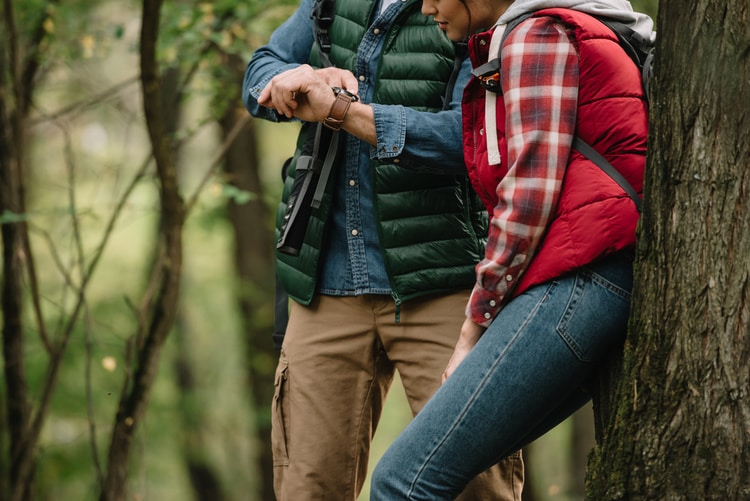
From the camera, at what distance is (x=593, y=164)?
1930 millimetres

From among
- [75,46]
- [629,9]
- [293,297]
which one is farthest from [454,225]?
[75,46]

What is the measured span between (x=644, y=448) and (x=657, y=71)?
80 cm

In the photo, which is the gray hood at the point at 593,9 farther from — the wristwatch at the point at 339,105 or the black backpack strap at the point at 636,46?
the wristwatch at the point at 339,105

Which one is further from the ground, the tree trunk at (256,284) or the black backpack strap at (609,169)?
the black backpack strap at (609,169)

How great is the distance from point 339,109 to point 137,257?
1420 cm

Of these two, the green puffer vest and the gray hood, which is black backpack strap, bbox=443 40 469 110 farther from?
the gray hood

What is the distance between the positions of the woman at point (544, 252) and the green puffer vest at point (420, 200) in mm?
553

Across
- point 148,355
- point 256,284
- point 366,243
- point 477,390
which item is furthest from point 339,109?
point 256,284

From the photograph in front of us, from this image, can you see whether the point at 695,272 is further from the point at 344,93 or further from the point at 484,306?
the point at 344,93

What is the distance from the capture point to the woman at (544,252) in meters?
1.92

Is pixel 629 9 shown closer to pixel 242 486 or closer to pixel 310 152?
pixel 310 152

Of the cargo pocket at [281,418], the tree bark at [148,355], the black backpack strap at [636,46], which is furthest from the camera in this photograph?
the tree bark at [148,355]

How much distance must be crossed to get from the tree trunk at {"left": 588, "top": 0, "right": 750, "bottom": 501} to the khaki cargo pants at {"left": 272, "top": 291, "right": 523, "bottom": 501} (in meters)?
0.81

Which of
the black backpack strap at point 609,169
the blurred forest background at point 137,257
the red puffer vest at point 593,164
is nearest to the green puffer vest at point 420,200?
the red puffer vest at point 593,164
